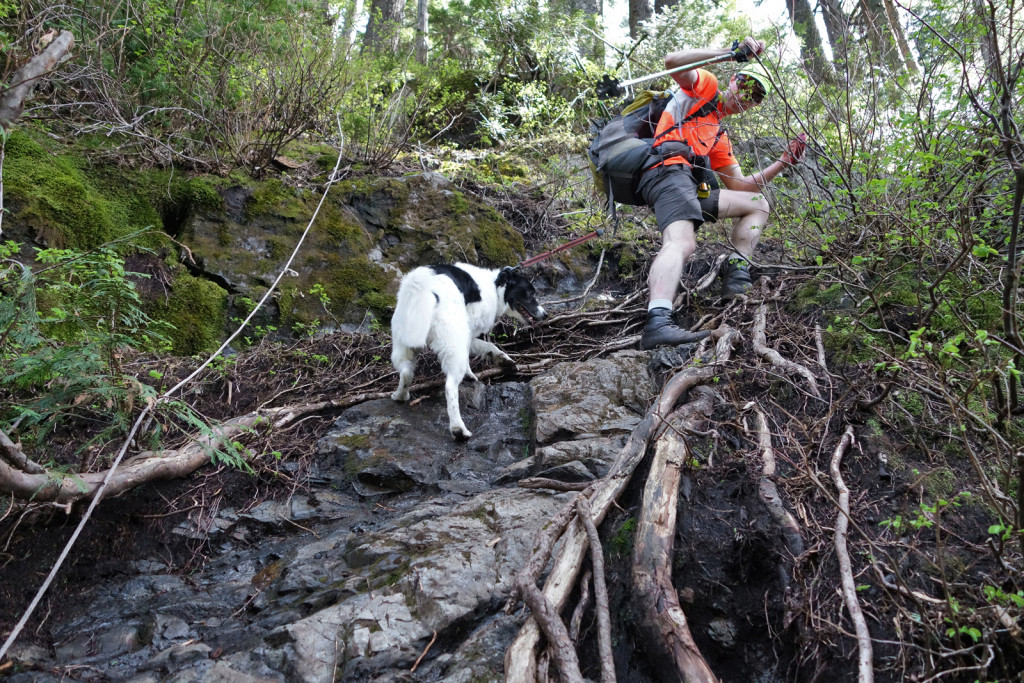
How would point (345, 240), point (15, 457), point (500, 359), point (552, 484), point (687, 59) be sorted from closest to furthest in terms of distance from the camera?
point (15, 457) < point (552, 484) < point (687, 59) < point (500, 359) < point (345, 240)

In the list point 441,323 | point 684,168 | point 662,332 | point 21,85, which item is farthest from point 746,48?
point 21,85

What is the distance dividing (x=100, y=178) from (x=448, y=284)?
12.3ft

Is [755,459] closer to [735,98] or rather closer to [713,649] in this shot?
[713,649]

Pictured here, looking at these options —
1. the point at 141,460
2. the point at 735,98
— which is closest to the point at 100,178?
the point at 141,460

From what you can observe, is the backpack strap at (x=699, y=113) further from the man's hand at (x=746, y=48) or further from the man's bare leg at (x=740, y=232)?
the man's bare leg at (x=740, y=232)

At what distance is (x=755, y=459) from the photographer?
101 inches

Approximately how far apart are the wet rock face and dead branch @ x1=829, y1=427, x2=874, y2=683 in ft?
3.95

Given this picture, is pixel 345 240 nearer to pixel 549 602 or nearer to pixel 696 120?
pixel 696 120

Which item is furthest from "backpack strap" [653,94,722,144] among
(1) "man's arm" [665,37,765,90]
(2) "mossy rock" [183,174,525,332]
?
(2) "mossy rock" [183,174,525,332]

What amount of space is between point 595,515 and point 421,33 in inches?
464

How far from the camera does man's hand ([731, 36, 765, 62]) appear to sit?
366 centimetres

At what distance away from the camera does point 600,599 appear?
2.06 metres

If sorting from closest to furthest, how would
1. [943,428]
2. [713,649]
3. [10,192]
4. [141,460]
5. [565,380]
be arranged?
[713,649], [943,428], [141,460], [565,380], [10,192]

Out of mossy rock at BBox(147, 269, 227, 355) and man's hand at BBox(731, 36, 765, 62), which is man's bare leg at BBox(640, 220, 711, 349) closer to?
man's hand at BBox(731, 36, 765, 62)
